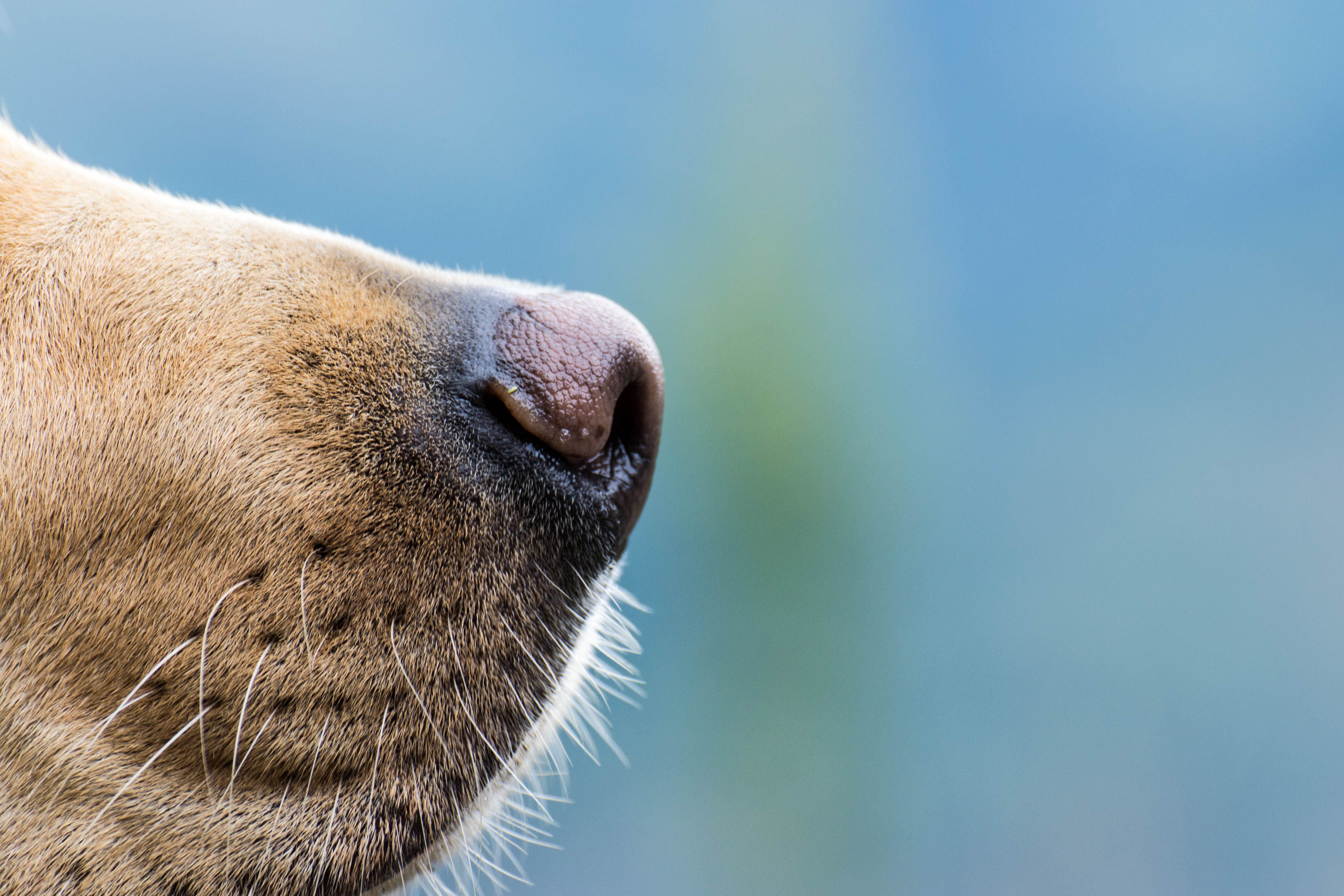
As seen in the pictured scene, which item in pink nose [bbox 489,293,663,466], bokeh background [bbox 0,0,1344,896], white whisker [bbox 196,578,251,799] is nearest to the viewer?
white whisker [bbox 196,578,251,799]

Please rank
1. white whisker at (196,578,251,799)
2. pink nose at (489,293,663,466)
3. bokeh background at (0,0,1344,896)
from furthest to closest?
1. bokeh background at (0,0,1344,896)
2. pink nose at (489,293,663,466)
3. white whisker at (196,578,251,799)

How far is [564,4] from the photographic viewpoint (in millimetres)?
5113

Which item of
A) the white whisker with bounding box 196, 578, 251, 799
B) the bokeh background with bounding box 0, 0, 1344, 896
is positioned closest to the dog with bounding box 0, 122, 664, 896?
the white whisker with bounding box 196, 578, 251, 799

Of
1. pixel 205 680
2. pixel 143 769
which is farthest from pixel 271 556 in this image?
pixel 143 769

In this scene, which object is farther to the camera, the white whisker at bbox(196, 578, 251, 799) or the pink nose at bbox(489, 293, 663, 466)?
the pink nose at bbox(489, 293, 663, 466)

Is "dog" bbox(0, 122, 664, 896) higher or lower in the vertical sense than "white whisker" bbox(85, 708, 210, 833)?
higher

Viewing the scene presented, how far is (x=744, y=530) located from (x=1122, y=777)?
7.24ft

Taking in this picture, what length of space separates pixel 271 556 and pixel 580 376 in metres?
0.47

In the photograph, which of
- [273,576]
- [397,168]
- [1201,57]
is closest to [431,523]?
[273,576]

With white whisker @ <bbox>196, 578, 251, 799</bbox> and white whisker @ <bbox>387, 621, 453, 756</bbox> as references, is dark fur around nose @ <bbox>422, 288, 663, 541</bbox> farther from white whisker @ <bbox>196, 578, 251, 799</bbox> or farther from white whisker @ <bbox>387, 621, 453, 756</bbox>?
white whisker @ <bbox>196, 578, 251, 799</bbox>

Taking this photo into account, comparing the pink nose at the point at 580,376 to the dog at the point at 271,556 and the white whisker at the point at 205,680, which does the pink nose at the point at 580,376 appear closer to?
the dog at the point at 271,556

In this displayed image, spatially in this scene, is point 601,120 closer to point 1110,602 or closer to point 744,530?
point 744,530

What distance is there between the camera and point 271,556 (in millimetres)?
1269

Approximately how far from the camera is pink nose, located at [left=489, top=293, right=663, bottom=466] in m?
1.34
